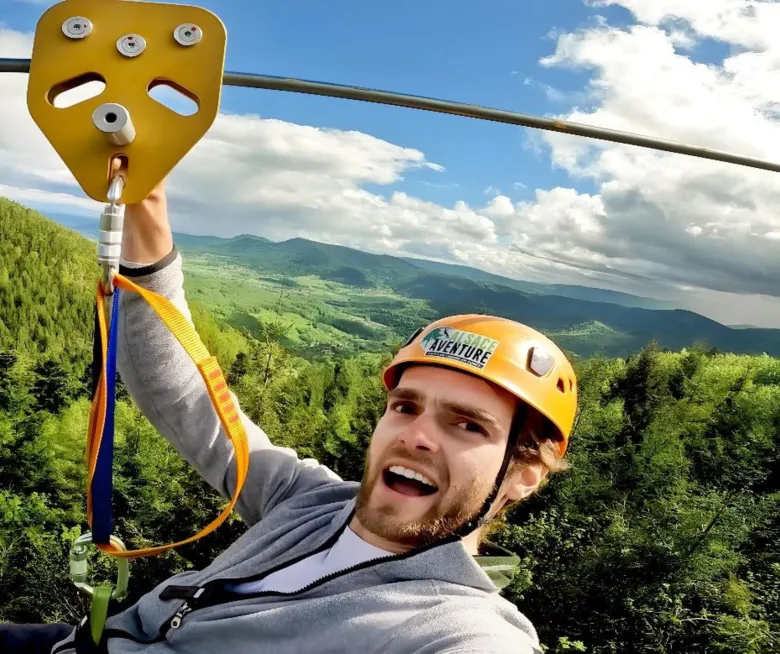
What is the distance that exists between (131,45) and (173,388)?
3.94 feet

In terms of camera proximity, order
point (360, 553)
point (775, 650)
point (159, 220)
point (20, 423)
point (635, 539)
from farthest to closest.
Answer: point (20, 423) < point (635, 539) < point (775, 650) < point (360, 553) < point (159, 220)

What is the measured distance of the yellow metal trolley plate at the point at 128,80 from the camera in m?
1.63

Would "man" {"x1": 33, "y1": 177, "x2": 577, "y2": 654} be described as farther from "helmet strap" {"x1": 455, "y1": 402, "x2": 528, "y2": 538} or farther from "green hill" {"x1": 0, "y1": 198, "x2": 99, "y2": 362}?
"green hill" {"x1": 0, "y1": 198, "x2": 99, "y2": 362}

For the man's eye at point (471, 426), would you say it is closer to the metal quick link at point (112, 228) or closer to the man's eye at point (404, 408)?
the man's eye at point (404, 408)

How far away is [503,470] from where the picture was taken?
262 cm

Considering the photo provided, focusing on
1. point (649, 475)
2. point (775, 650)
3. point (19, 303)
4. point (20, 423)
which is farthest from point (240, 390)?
point (19, 303)

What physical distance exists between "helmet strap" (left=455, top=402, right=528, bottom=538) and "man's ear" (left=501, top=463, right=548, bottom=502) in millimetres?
100

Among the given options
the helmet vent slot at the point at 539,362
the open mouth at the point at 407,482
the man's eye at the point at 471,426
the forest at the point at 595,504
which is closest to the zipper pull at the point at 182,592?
the open mouth at the point at 407,482

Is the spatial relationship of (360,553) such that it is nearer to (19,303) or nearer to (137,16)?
(137,16)

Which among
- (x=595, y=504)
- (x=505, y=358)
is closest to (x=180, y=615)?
(x=505, y=358)

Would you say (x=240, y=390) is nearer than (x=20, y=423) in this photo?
Yes

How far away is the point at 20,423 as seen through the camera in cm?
4953

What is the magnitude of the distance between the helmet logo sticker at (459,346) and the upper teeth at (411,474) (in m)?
0.51

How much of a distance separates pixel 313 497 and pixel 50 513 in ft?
148
